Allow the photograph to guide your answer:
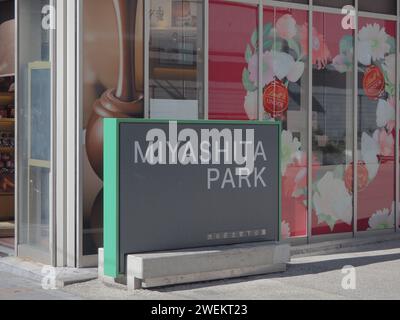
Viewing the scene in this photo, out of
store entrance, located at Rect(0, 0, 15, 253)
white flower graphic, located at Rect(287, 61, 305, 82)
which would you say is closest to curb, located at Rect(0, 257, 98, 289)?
store entrance, located at Rect(0, 0, 15, 253)

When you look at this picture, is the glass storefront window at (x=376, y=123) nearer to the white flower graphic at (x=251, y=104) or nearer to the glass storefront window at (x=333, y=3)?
the glass storefront window at (x=333, y=3)

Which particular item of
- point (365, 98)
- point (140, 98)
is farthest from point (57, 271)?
point (365, 98)

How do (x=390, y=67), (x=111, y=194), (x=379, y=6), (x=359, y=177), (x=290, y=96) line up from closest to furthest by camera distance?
(x=111, y=194) < (x=290, y=96) < (x=359, y=177) < (x=379, y=6) < (x=390, y=67)

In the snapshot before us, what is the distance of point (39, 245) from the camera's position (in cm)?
984

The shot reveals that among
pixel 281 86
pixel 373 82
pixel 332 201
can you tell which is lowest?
pixel 332 201

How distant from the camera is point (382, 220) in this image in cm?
1206

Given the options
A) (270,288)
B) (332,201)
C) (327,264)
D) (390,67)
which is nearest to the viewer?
(270,288)

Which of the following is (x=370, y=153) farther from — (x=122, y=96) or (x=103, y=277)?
(x=103, y=277)

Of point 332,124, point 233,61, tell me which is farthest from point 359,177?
point 233,61

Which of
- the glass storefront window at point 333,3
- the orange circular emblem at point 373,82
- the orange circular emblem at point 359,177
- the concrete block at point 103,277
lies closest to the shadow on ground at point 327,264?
the concrete block at point 103,277

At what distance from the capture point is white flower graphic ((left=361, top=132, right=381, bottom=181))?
1180cm

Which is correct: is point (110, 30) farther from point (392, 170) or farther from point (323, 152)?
point (392, 170)

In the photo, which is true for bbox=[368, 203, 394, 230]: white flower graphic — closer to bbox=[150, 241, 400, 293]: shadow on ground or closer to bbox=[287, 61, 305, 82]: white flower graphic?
bbox=[150, 241, 400, 293]: shadow on ground

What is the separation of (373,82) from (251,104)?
240cm
